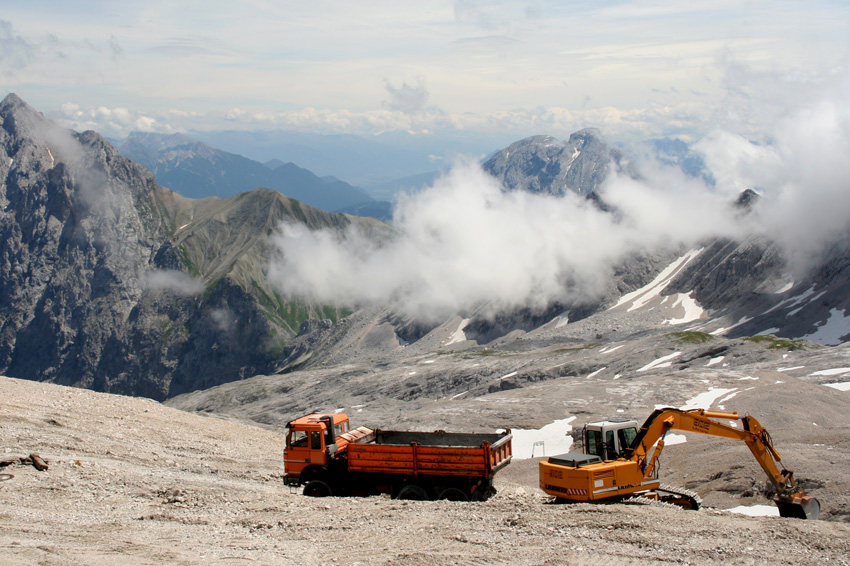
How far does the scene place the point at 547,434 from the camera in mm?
54781

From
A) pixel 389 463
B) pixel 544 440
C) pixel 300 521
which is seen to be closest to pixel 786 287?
pixel 544 440

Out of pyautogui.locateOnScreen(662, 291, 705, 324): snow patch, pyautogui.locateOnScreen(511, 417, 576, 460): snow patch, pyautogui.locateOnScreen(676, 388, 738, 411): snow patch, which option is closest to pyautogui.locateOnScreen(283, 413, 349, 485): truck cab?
pyautogui.locateOnScreen(511, 417, 576, 460): snow patch

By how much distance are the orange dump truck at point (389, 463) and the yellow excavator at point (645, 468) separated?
2755 millimetres

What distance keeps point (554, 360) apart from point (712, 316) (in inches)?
2685

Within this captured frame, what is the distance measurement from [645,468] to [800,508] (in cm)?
494

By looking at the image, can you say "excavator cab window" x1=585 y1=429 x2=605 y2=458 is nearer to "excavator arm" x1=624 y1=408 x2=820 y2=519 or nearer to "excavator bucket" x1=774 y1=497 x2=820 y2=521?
"excavator arm" x1=624 y1=408 x2=820 y2=519

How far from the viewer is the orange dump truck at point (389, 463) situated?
2517 cm

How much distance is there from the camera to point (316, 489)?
1066 inches

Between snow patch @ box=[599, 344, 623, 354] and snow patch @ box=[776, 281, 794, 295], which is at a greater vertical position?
snow patch @ box=[776, 281, 794, 295]

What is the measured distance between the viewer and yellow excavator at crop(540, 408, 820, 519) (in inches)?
878

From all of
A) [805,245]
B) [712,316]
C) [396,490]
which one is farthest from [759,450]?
[805,245]

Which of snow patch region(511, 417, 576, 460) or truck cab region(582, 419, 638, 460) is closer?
truck cab region(582, 419, 638, 460)

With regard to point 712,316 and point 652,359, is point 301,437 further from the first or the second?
point 712,316

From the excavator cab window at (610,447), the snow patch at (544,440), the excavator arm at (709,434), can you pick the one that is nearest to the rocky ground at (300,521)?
the excavator arm at (709,434)
